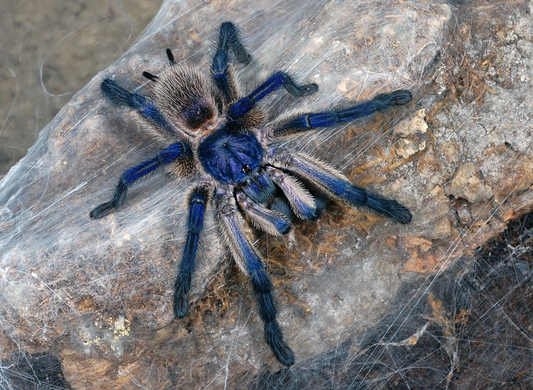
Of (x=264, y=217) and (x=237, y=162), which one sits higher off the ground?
(x=237, y=162)

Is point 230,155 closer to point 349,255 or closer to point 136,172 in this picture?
point 136,172

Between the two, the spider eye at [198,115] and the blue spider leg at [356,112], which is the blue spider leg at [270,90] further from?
the blue spider leg at [356,112]

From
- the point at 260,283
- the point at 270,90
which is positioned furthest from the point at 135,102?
the point at 260,283

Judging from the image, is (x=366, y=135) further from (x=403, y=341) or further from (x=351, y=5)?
(x=403, y=341)

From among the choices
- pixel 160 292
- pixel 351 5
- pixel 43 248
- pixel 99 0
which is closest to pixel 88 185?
pixel 43 248

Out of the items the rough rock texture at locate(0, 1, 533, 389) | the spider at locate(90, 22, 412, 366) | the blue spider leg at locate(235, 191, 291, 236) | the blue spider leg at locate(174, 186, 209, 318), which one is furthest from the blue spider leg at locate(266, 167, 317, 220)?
the blue spider leg at locate(174, 186, 209, 318)

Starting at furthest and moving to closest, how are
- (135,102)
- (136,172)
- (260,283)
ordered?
(135,102)
(136,172)
(260,283)

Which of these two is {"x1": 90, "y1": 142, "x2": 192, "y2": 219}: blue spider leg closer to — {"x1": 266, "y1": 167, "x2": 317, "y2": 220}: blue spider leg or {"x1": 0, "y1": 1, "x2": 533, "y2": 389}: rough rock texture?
{"x1": 0, "y1": 1, "x2": 533, "y2": 389}: rough rock texture
